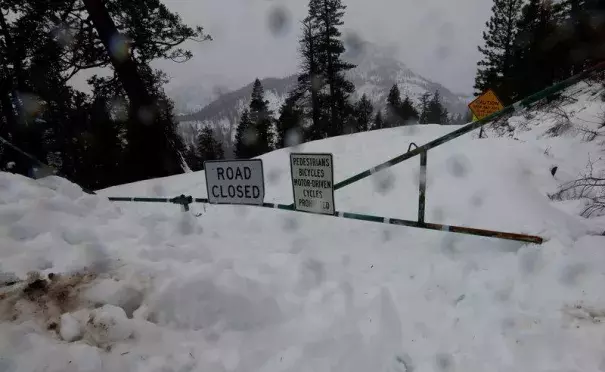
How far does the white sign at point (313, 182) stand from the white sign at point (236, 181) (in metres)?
0.56

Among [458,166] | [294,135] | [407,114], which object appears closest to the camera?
[458,166]

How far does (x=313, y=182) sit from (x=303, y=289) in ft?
4.90

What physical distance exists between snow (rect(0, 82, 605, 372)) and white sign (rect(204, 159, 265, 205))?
22.8 inches

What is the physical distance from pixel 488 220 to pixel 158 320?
4.05 meters

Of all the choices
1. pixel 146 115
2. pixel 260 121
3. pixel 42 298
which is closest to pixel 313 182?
pixel 42 298

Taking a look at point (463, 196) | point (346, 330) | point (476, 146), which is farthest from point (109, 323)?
point (476, 146)

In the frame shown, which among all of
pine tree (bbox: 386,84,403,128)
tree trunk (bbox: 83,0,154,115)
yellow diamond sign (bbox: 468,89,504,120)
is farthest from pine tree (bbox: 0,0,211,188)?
pine tree (bbox: 386,84,403,128)

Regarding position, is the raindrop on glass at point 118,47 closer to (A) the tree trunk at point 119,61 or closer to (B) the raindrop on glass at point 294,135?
(A) the tree trunk at point 119,61

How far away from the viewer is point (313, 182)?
4668 millimetres

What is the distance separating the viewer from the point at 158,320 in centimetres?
281

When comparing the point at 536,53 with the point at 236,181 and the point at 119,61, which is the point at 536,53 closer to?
the point at 119,61

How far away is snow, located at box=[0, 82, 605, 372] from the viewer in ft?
8.21

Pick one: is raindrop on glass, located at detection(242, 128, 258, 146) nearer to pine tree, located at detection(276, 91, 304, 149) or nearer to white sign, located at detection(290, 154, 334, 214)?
pine tree, located at detection(276, 91, 304, 149)

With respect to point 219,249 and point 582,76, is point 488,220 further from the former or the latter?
point 219,249
